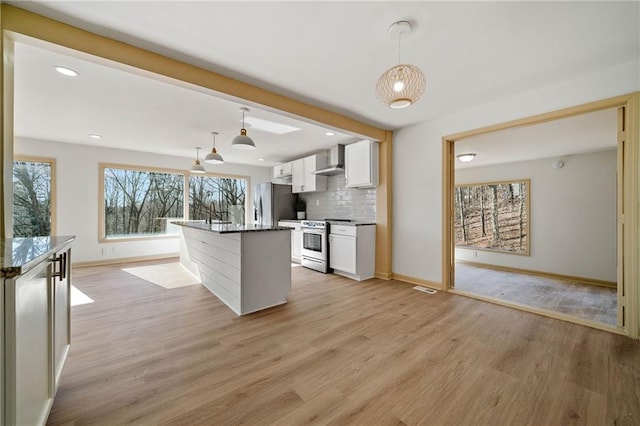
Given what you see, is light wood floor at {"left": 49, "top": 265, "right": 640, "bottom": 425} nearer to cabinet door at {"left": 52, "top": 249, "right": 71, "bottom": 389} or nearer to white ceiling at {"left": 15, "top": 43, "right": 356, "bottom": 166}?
cabinet door at {"left": 52, "top": 249, "right": 71, "bottom": 389}

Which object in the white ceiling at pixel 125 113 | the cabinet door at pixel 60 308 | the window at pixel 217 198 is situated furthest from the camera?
the window at pixel 217 198

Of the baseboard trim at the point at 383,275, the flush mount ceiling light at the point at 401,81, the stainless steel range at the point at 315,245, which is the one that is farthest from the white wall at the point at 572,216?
the flush mount ceiling light at the point at 401,81

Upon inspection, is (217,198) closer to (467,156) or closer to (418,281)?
(418,281)

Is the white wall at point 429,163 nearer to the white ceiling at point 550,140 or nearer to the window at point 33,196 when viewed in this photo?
the white ceiling at point 550,140

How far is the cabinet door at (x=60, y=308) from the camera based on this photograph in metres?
1.39

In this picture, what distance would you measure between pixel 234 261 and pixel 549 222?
5619 mm

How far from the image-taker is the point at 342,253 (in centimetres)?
436

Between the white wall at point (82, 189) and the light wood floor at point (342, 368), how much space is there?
2.98 metres

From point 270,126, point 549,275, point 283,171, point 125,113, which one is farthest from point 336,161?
point 549,275

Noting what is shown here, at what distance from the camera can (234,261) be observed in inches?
114

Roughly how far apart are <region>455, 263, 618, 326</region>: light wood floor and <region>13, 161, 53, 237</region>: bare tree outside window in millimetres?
7230

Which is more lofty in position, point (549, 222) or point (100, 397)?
point (549, 222)

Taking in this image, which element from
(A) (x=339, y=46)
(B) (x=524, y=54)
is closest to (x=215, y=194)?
(A) (x=339, y=46)

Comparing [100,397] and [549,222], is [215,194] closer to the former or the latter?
[100,397]
